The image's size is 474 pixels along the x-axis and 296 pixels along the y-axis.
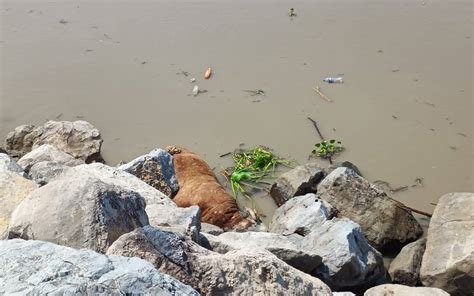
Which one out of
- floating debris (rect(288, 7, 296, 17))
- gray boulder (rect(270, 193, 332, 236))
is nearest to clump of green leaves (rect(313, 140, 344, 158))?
gray boulder (rect(270, 193, 332, 236))

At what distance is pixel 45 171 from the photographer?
5324 millimetres

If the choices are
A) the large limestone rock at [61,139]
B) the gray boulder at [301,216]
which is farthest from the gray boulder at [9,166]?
the gray boulder at [301,216]

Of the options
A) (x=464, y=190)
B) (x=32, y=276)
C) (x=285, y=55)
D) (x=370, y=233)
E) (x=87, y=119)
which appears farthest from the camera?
(x=285, y=55)

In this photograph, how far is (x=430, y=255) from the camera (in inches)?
189

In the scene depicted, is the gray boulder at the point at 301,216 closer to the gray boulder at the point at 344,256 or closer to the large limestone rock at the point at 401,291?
the gray boulder at the point at 344,256

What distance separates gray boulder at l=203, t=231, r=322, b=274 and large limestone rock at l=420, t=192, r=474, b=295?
95 centimetres

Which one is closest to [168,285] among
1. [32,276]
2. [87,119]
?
[32,276]

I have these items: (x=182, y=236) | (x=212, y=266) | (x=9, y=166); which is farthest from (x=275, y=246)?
(x=9, y=166)

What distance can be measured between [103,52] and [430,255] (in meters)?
5.84

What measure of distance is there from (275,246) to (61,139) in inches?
129

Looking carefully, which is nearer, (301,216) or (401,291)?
(401,291)

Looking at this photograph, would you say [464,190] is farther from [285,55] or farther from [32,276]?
[32,276]

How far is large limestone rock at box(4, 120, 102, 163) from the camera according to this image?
6520mm

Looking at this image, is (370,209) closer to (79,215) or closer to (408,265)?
(408,265)
